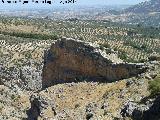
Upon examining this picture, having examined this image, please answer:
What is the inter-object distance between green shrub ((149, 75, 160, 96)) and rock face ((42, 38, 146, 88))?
5117 mm


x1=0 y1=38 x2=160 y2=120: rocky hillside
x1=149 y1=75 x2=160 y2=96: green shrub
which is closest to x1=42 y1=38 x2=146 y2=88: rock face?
x1=0 y1=38 x2=160 y2=120: rocky hillside

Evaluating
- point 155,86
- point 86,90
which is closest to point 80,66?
point 86,90

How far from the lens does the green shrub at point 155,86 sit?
42.8m

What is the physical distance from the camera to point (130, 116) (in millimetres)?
41625

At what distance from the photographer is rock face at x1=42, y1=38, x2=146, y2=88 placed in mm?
54231

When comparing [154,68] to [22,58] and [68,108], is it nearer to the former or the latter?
[68,108]

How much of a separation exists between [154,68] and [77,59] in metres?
13.8

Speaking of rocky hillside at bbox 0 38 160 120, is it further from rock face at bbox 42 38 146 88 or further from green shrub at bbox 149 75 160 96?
green shrub at bbox 149 75 160 96

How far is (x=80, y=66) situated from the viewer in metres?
61.4

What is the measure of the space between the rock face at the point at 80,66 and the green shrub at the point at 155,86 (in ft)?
16.8

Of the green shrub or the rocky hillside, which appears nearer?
the green shrub

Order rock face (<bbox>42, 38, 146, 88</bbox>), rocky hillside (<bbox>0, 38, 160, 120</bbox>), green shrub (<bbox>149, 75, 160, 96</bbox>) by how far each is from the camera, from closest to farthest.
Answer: green shrub (<bbox>149, 75, 160, 96</bbox>), rocky hillside (<bbox>0, 38, 160, 120</bbox>), rock face (<bbox>42, 38, 146, 88</bbox>)

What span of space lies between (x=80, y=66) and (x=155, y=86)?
60.4 ft

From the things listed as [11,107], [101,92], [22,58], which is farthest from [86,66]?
[22,58]
